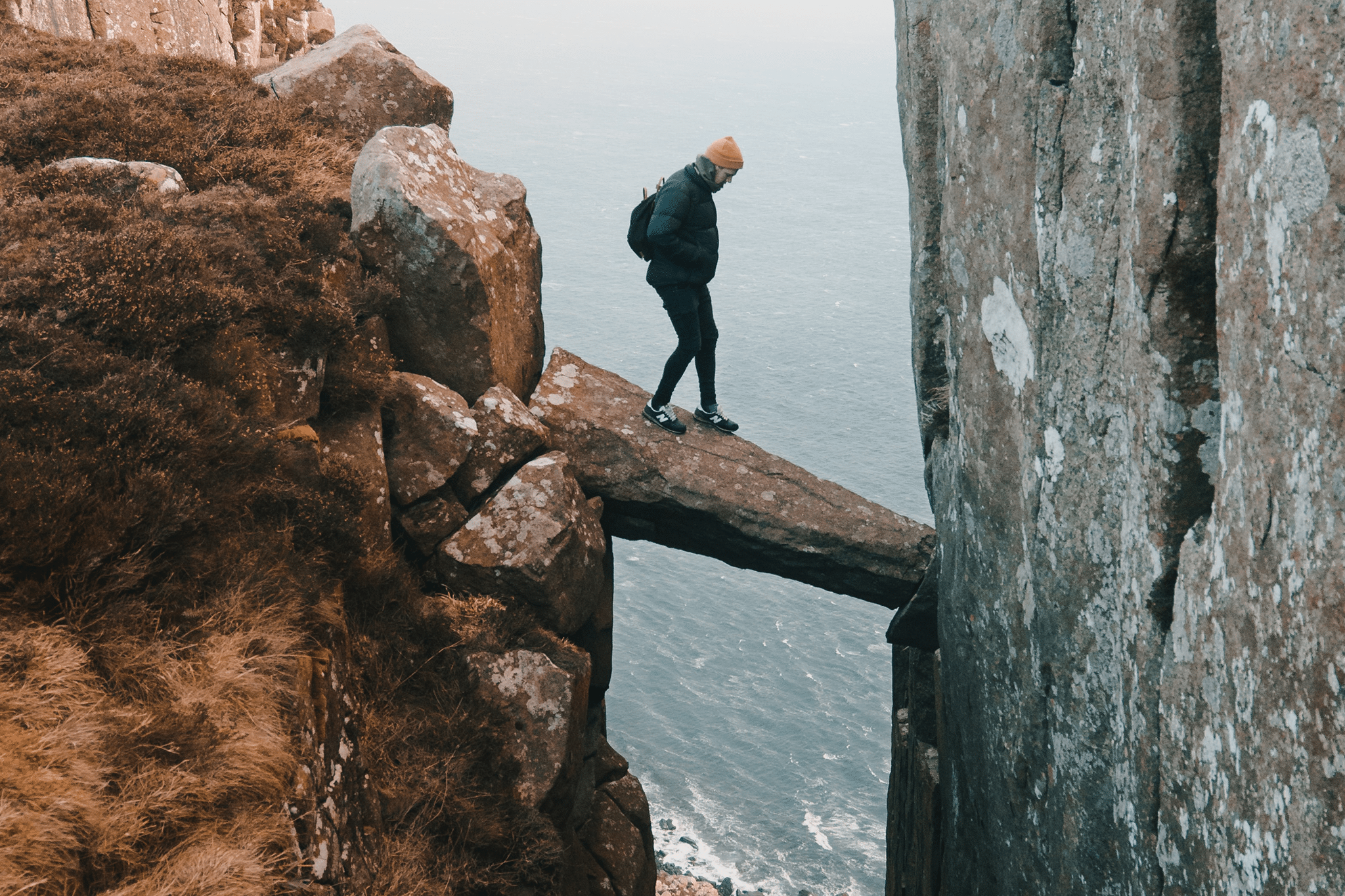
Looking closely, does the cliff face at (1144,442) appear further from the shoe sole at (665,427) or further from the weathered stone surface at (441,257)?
the weathered stone surface at (441,257)

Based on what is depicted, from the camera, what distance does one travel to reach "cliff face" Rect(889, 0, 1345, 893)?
3.97 meters

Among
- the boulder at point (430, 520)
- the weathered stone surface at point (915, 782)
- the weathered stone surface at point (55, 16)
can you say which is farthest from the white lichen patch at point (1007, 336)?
the weathered stone surface at point (55, 16)

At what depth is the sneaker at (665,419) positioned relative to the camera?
11.8 m

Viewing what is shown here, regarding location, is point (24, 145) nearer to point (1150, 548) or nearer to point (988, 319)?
point (988, 319)

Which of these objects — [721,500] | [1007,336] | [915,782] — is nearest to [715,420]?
[721,500]

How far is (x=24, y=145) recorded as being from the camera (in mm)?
9617

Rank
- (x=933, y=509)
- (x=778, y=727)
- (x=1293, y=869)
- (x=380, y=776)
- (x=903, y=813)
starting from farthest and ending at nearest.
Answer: (x=778, y=727) → (x=903, y=813) → (x=933, y=509) → (x=380, y=776) → (x=1293, y=869)

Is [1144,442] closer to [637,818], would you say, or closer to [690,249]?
[690,249]

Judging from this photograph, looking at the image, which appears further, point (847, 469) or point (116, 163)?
point (847, 469)

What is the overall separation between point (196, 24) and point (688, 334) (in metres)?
14.9

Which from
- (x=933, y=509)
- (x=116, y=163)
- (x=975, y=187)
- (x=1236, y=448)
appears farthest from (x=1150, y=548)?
(x=116, y=163)

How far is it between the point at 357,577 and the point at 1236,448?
6.47 meters

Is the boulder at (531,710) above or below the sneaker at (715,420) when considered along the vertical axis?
below

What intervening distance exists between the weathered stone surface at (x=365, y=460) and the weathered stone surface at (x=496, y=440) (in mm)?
940
